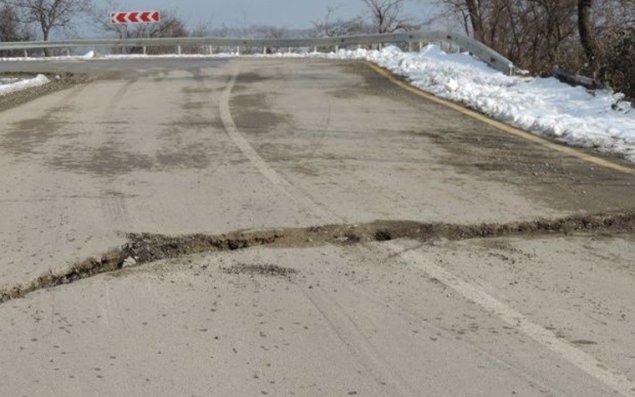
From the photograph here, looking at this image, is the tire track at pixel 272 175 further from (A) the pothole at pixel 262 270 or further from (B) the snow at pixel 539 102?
(B) the snow at pixel 539 102

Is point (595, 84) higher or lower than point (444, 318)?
higher

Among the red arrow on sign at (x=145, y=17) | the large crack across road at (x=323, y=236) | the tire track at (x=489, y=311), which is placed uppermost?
the red arrow on sign at (x=145, y=17)

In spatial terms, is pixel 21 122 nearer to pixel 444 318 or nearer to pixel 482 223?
pixel 482 223

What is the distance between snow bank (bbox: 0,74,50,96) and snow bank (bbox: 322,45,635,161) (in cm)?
827

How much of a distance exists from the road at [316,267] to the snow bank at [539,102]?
2.81ft

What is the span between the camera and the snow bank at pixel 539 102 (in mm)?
8873

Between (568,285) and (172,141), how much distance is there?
5.60 metres

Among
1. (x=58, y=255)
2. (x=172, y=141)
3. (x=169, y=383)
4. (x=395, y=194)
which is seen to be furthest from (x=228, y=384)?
(x=172, y=141)

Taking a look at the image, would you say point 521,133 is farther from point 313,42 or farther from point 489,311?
point 313,42

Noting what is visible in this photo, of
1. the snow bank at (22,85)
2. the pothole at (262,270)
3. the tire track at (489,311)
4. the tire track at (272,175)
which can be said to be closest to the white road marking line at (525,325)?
the tire track at (489,311)

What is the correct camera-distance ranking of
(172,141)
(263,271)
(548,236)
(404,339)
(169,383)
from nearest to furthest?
(169,383) → (404,339) → (263,271) → (548,236) → (172,141)

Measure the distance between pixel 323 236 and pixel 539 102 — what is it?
7.16 metres

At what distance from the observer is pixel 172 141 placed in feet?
28.2

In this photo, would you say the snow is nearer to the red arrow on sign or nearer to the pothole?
the pothole
